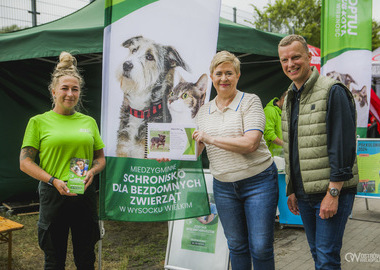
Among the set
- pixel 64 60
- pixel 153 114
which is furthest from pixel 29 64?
pixel 153 114

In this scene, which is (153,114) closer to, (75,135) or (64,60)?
(75,135)

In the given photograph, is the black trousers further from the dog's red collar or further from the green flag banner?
the dog's red collar

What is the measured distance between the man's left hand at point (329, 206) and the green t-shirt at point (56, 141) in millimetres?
1580

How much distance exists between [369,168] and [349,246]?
4.63 feet

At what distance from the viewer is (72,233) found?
232cm

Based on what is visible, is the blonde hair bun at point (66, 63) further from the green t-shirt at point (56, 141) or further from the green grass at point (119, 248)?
the green grass at point (119, 248)

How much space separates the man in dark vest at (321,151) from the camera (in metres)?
1.86

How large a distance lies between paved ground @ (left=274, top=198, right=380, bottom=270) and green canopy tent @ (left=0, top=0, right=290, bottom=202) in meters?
2.57

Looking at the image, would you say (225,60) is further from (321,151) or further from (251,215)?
(251,215)

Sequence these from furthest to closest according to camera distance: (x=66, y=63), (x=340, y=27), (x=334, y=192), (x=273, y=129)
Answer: (x=340, y=27)
(x=273, y=129)
(x=66, y=63)
(x=334, y=192)

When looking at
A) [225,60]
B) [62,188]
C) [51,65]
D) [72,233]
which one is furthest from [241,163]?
[51,65]

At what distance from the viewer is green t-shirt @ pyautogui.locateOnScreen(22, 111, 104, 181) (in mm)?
2174

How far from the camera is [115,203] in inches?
93.4

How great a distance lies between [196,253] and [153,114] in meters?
1.38
